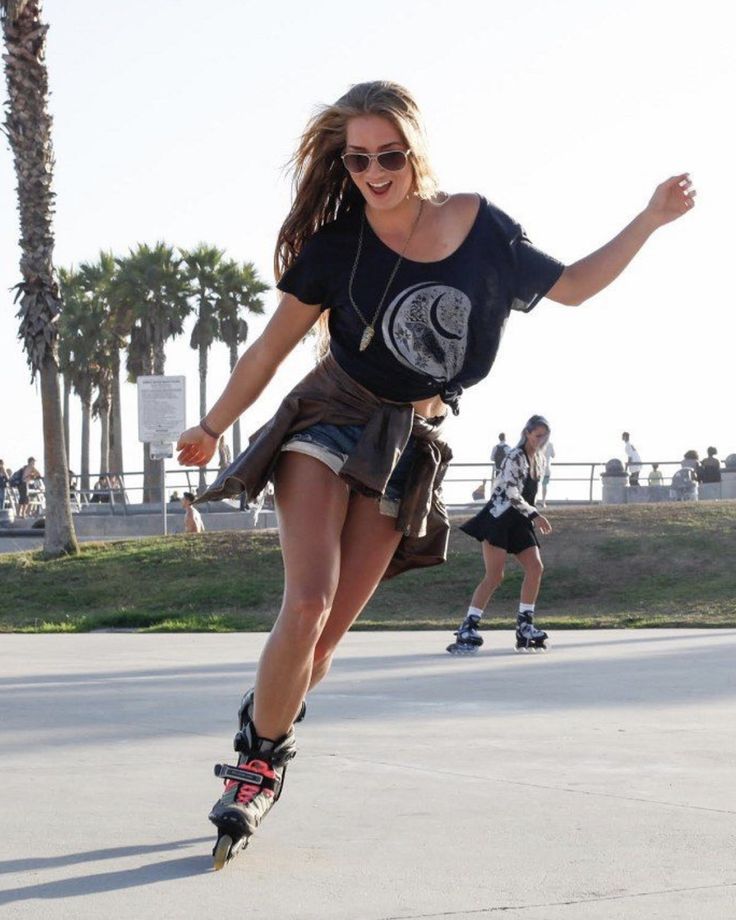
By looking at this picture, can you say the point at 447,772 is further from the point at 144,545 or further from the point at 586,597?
the point at 144,545

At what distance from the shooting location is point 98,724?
6816 millimetres

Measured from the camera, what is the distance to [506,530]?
11875 millimetres

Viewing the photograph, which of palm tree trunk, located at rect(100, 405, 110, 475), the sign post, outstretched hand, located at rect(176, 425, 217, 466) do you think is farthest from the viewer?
palm tree trunk, located at rect(100, 405, 110, 475)

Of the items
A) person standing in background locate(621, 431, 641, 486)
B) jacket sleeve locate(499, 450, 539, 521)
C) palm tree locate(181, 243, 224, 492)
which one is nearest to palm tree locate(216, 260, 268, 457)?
palm tree locate(181, 243, 224, 492)

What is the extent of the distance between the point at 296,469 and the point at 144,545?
1905 cm

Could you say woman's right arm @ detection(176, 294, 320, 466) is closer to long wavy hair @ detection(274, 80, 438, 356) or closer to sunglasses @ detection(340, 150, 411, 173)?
long wavy hair @ detection(274, 80, 438, 356)

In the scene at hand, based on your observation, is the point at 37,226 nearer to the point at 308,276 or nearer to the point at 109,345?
the point at 308,276

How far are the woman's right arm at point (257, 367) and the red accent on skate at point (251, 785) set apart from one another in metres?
0.83

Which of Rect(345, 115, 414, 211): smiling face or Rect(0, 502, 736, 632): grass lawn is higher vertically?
Rect(345, 115, 414, 211): smiling face

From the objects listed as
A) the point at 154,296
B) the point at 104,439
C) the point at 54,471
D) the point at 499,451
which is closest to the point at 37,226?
the point at 54,471

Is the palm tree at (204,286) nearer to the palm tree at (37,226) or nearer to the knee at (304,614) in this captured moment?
the palm tree at (37,226)

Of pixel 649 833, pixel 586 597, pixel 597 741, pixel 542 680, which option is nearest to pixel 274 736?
pixel 649 833

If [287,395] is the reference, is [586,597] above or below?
below

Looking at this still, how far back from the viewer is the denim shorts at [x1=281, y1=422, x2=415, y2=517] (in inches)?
175
